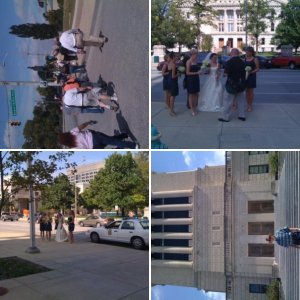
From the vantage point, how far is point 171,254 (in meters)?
15.5

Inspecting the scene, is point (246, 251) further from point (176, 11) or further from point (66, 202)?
point (176, 11)

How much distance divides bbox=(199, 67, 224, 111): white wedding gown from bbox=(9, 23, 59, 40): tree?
10.5 feet

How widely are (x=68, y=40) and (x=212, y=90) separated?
338 cm

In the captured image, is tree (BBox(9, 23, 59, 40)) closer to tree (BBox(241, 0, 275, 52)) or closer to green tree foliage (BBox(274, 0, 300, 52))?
tree (BBox(241, 0, 275, 52))

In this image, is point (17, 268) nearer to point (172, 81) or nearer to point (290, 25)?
point (172, 81)

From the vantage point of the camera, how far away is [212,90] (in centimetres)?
880

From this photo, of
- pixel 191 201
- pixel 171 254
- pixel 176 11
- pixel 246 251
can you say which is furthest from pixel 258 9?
pixel 246 251

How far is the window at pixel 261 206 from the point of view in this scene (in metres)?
26.9

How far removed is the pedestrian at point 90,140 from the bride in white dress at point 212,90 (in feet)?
10.6

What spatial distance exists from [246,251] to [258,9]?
66.1 ft

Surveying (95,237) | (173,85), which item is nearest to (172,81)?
(173,85)

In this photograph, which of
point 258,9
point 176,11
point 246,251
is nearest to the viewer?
point 176,11

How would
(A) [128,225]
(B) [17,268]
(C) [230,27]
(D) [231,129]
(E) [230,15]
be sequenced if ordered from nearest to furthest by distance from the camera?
(D) [231,129] → (B) [17,268] → (E) [230,15] → (A) [128,225] → (C) [230,27]

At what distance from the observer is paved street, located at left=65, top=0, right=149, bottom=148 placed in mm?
5938
